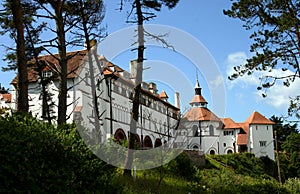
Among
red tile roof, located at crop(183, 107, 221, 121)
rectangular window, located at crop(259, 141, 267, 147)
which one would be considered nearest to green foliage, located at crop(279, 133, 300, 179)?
rectangular window, located at crop(259, 141, 267, 147)

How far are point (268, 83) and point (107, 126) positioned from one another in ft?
61.1

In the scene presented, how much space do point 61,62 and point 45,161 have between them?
775 cm

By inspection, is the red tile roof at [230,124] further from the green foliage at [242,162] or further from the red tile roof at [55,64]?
the red tile roof at [55,64]

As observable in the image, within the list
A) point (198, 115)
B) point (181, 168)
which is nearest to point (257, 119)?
point (198, 115)

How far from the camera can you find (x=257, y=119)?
196 ft

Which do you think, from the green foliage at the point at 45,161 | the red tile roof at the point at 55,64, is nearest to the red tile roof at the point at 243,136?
the red tile roof at the point at 55,64

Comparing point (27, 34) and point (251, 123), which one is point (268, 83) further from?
point (251, 123)

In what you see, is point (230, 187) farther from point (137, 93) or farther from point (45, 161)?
point (45, 161)

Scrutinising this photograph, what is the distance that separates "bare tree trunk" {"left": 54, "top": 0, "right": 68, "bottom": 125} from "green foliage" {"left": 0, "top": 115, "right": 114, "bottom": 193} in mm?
5664

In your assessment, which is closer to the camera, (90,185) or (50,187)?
(50,187)

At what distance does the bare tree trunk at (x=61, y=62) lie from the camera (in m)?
12.7

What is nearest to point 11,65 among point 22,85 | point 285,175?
point 22,85

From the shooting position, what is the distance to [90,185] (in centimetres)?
652

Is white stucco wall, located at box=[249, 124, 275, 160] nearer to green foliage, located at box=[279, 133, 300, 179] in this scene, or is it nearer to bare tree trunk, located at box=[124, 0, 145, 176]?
green foliage, located at box=[279, 133, 300, 179]
